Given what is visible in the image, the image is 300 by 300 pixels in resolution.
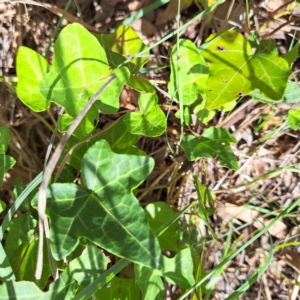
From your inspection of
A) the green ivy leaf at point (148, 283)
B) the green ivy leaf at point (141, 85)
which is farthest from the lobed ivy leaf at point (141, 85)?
the green ivy leaf at point (148, 283)

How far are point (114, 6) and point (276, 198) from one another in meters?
0.88

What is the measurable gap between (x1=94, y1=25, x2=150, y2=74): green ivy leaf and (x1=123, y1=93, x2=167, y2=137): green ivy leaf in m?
0.14

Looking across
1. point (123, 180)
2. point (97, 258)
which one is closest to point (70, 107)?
point (123, 180)

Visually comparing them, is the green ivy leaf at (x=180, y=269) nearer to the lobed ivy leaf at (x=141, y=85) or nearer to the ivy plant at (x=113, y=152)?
the ivy plant at (x=113, y=152)

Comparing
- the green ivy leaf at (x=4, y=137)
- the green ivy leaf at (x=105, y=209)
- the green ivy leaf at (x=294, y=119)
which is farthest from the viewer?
the green ivy leaf at (x=294, y=119)

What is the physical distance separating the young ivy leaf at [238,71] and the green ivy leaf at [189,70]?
1.0 inches

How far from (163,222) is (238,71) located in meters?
0.50

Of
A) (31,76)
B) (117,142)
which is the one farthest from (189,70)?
(31,76)

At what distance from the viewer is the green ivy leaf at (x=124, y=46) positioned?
44.9 inches

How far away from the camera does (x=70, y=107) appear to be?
992 millimetres

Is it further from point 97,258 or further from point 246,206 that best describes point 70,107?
point 246,206

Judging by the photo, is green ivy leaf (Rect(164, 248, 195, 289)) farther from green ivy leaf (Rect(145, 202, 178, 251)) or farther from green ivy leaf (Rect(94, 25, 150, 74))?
green ivy leaf (Rect(94, 25, 150, 74))

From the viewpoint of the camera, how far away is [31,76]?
102 centimetres

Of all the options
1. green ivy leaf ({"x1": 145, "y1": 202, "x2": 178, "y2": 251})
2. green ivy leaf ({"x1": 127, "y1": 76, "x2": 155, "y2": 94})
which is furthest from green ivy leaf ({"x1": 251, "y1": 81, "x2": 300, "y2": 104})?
green ivy leaf ({"x1": 145, "y1": 202, "x2": 178, "y2": 251})
